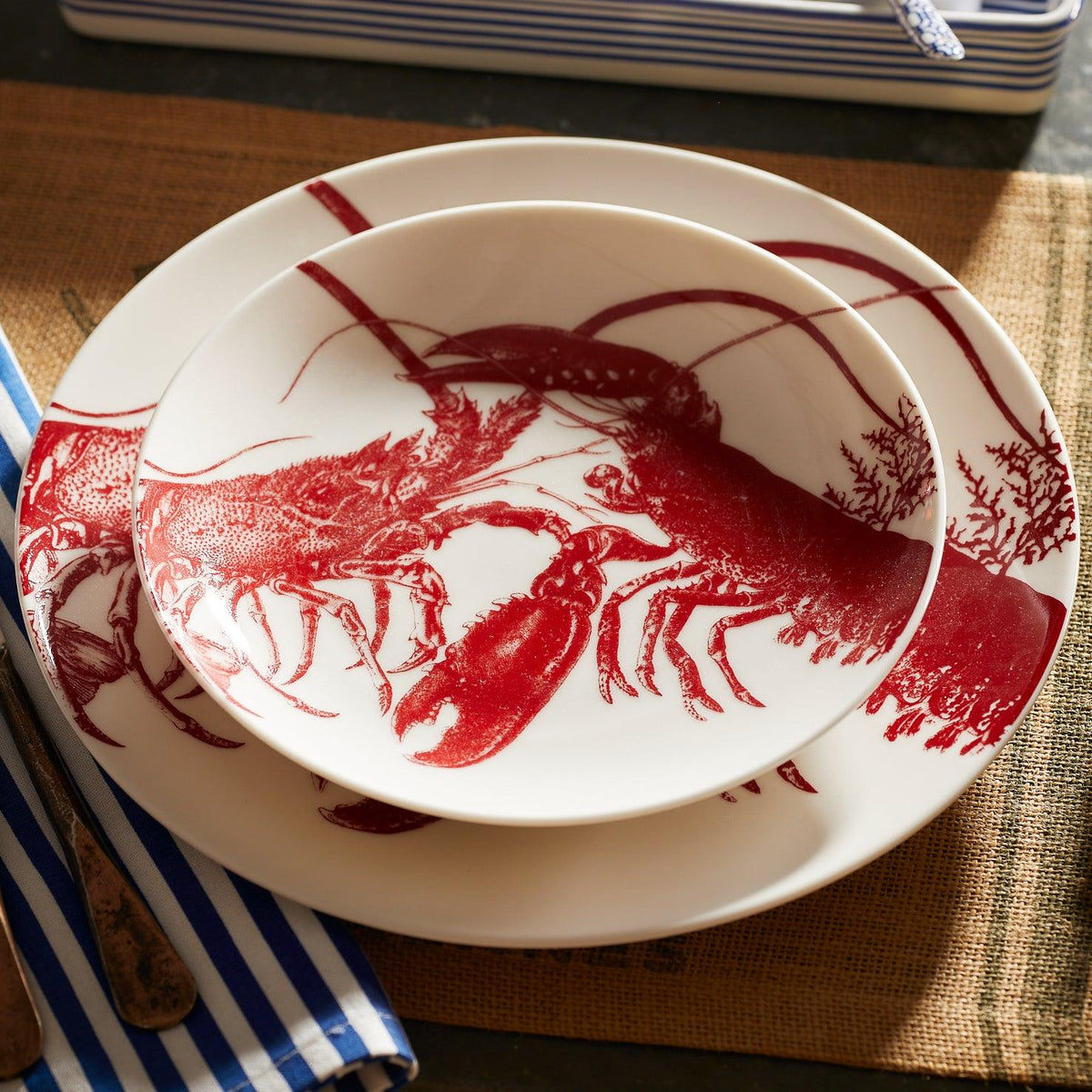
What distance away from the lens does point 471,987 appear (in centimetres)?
65

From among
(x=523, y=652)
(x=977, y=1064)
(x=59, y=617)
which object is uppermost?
(x=59, y=617)

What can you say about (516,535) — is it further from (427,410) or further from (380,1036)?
(380,1036)

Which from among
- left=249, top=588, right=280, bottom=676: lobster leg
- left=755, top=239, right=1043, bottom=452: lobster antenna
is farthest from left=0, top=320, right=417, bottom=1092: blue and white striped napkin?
left=755, top=239, right=1043, bottom=452: lobster antenna

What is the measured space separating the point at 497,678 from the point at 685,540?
15 cm

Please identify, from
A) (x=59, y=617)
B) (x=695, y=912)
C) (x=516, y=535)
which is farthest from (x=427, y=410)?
(x=695, y=912)

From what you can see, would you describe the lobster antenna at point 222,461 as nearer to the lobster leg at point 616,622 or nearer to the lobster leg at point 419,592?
the lobster leg at point 419,592

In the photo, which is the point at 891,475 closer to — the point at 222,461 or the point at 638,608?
the point at 638,608

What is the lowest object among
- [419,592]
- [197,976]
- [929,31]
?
[197,976]

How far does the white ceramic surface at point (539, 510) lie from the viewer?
61 centimetres

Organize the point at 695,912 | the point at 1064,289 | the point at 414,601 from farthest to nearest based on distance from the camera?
the point at 1064,289 → the point at 414,601 → the point at 695,912

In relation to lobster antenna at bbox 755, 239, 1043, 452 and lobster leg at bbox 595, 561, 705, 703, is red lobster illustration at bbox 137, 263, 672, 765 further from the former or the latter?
lobster antenna at bbox 755, 239, 1043, 452

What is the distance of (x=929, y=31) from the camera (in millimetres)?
833

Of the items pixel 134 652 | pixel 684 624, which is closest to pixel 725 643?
pixel 684 624

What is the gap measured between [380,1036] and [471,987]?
83 millimetres
